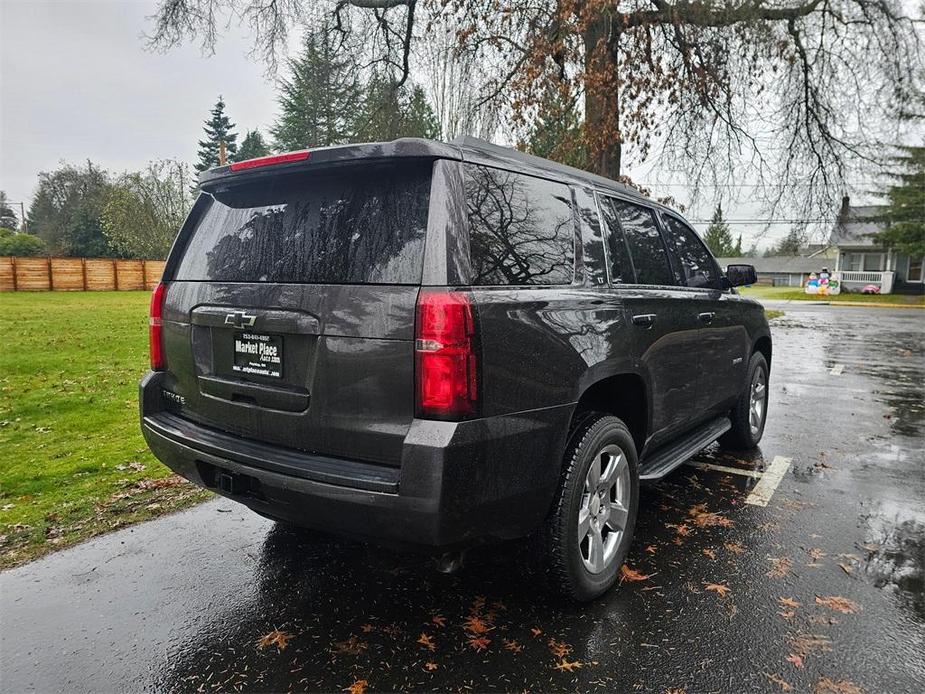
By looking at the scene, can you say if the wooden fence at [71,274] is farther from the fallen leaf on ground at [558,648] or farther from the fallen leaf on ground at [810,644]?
the fallen leaf on ground at [810,644]

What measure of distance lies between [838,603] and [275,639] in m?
2.56

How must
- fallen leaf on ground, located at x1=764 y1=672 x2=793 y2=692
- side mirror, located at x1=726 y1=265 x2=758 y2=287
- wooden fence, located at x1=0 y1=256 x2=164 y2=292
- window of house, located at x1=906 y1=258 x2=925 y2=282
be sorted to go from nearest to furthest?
fallen leaf on ground, located at x1=764 y1=672 x2=793 y2=692, side mirror, located at x1=726 y1=265 x2=758 y2=287, wooden fence, located at x1=0 y1=256 x2=164 y2=292, window of house, located at x1=906 y1=258 x2=925 y2=282

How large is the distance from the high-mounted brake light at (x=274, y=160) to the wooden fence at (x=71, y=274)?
32153 millimetres

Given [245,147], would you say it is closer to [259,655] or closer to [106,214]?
[106,214]

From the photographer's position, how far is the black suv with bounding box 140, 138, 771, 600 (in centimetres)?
217

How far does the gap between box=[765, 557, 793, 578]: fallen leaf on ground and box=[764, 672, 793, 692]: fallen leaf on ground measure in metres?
0.87

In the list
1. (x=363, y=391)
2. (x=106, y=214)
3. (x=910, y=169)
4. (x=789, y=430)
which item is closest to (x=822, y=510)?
(x=789, y=430)

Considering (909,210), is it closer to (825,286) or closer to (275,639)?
(825,286)

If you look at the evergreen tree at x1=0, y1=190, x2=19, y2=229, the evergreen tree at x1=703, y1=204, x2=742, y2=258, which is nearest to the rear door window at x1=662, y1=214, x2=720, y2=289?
the evergreen tree at x1=703, y1=204, x2=742, y2=258

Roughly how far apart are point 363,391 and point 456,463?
1.46 feet

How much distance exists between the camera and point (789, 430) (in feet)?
20.0

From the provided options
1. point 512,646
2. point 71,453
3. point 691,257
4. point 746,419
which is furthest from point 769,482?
point 71,453

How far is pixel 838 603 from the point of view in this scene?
2.81 meters

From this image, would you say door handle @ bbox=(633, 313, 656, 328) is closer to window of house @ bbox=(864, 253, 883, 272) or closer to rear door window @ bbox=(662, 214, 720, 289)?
rear door window @ bbox=(662, 214, 720, 289)
